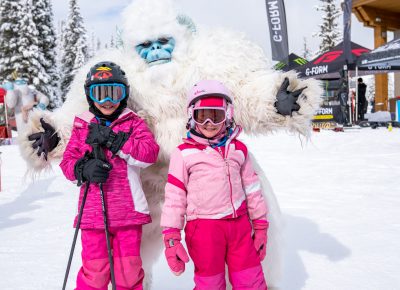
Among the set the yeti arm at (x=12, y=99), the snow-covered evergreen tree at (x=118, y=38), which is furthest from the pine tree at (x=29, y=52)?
the snow-covered evergreen tree at (x=118, y=38)

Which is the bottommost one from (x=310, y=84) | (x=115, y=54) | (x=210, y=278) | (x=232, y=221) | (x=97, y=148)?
(x=210, y=278)

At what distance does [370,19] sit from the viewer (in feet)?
49.0

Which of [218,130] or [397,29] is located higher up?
[397,29]

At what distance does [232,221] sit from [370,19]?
15442 mm

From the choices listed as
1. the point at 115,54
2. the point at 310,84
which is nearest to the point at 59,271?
the point at 115,54

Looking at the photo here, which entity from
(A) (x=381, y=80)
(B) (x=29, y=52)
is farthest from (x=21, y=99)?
(B) (x=29, y=52)

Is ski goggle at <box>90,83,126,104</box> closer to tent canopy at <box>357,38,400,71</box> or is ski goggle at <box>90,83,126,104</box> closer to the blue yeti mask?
the blue yeti mask

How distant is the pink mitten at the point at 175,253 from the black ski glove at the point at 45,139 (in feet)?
3.11

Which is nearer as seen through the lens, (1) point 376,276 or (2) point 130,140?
(2) point 130,140

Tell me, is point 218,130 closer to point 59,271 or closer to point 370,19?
point 59,271

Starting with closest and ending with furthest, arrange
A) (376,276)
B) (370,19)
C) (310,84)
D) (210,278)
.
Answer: (210,278) < (310,84) < (376,276) < (370,19)

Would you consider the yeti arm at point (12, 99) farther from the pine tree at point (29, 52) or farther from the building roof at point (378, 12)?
the pine tree at point (29, 52)

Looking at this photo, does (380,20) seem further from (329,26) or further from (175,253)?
(329,26)

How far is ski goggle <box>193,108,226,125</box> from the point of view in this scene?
1.99 m
